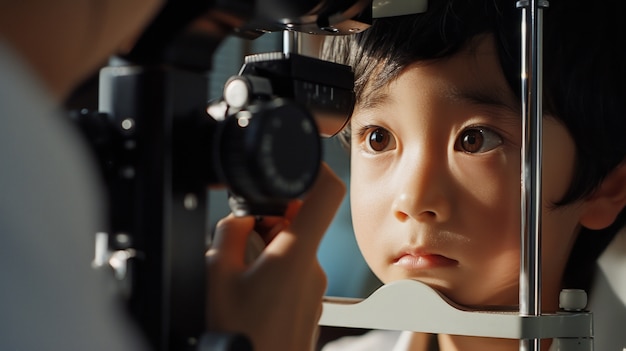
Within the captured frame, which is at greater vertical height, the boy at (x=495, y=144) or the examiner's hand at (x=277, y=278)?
the boy at (x=495, y=144)

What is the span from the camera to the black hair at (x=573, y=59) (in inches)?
34.8

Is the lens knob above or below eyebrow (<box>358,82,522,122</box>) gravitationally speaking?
below

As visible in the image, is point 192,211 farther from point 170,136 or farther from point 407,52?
point 407,52

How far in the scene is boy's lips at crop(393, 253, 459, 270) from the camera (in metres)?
0.92

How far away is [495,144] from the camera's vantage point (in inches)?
35.5

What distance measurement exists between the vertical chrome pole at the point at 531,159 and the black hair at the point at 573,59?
55 mm

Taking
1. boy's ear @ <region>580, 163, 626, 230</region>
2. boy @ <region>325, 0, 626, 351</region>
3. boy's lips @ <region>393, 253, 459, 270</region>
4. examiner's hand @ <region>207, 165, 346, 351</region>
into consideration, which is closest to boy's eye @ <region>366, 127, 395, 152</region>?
boy @ <region>325, 0, 626, 351</region>

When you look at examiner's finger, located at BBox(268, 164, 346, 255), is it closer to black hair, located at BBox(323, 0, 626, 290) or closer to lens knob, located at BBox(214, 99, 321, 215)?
lens knob, located at BBox(214, 99, 321, 215)

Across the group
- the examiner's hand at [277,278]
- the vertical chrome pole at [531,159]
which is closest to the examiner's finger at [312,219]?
the examiner's hand at [277,278]

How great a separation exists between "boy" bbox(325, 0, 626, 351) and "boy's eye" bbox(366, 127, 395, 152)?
0.03 m

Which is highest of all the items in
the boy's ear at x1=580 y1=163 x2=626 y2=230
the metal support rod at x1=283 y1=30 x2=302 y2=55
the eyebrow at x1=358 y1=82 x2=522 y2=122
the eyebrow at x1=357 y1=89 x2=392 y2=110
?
the metal support rod at x1=283 y1=30 x2=302 y2=55

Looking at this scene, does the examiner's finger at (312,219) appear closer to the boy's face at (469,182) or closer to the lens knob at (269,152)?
the lens knob at (269,152)

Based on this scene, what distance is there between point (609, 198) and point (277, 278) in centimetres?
52

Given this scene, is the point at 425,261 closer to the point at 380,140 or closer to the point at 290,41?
the point at 380,140
